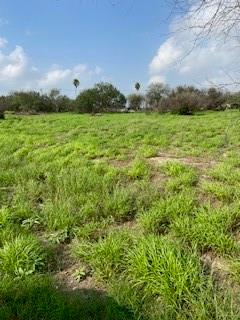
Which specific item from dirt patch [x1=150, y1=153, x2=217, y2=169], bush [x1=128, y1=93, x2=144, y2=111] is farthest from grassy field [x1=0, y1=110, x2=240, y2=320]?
bush [x1=128, y1=93, x2=144, y2=111]

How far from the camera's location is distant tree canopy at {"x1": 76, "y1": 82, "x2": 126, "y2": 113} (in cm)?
5775

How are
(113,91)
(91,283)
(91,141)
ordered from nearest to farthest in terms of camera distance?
(91,283)
(91,141)
(113,91)

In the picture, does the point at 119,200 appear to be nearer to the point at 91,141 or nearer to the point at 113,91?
the point at 91,141

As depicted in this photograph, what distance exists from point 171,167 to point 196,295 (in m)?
4.11

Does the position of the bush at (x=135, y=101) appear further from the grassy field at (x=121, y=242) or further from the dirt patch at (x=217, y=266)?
the dirt patch at (x=217, y=266)

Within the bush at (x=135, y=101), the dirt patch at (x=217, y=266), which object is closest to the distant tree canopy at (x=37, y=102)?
the bush at (x=135, y=101)

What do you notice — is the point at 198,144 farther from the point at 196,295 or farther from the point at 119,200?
the point at 196,295

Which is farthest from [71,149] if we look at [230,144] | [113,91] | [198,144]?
[113,91]

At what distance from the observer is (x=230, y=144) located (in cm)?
1052

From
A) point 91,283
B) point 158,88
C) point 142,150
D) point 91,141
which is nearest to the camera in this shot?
point 91,283

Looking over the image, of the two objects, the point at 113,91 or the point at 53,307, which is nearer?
the point at 53,307

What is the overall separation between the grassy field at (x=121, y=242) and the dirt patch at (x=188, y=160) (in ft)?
0.43

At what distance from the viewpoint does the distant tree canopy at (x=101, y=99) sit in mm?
57750

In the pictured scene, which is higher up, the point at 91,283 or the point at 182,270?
the point at 182,270
